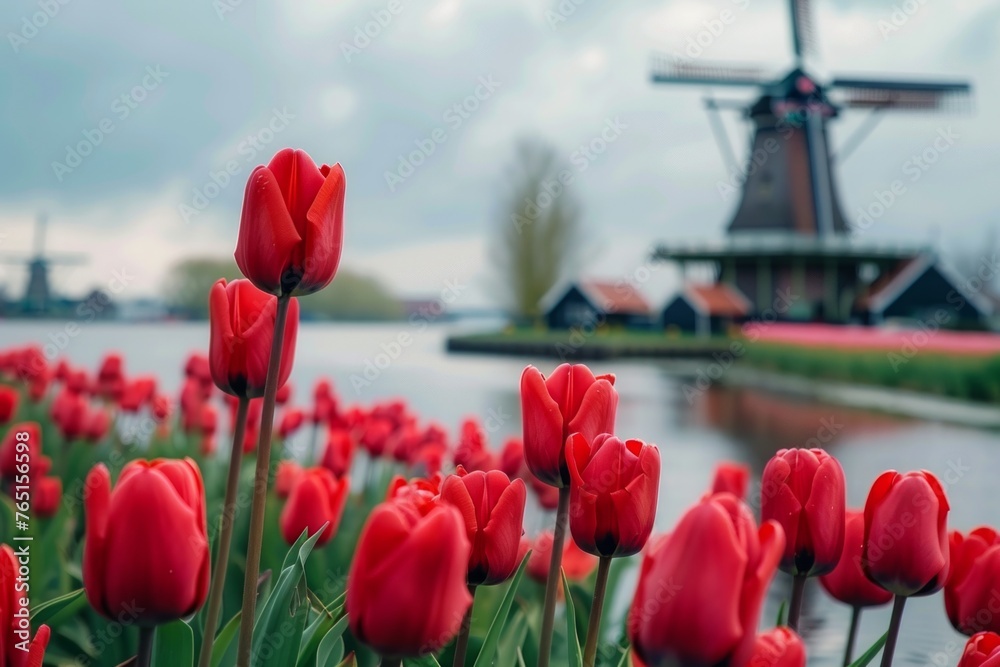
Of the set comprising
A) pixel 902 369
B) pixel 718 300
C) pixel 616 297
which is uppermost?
pixel 616 297

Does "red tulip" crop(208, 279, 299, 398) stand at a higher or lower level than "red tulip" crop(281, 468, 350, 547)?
higher

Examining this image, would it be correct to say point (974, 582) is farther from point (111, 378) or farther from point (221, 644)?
point (111, 378)

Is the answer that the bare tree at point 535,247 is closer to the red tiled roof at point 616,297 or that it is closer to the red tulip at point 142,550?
the red tiled roof at point 616,297

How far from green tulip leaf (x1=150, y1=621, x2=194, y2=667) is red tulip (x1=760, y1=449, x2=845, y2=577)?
0.71 metres

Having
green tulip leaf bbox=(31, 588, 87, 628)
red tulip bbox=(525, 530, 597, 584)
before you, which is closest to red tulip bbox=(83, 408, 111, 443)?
red tulip bbox=(525, 530, 597, 584)

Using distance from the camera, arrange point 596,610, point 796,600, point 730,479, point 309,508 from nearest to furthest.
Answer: point 596,610 < point 796,600 < point 309,508 < point 730,479

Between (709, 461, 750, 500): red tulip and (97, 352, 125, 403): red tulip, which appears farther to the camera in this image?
(97, 352, 125, 403): red tulip

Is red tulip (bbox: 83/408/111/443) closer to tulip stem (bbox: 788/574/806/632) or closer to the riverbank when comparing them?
tulip stem (bbox: 788/574/806/632)

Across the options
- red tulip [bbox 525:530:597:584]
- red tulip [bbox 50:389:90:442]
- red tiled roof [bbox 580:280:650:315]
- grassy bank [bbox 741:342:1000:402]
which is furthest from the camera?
red tiled roof [bbox 580:280:650:315]

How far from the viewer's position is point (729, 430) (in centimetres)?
1388

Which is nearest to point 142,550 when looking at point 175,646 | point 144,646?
point 144,646

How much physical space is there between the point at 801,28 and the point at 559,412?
101ft

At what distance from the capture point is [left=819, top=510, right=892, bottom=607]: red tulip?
130 centimetres

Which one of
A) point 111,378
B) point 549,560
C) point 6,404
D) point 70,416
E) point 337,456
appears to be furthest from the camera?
point 111,378
